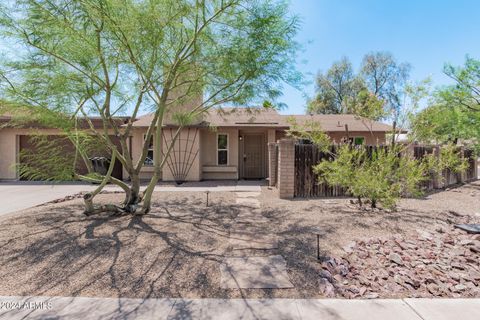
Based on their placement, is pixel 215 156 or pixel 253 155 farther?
pixel 253 155

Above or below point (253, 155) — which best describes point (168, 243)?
below

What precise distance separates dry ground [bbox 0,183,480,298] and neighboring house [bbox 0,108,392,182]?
18.5 feet

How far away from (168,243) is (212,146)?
9774 millimetres

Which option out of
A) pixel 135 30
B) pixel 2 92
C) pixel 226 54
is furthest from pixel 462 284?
pixel 2 92

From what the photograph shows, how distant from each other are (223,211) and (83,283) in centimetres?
391

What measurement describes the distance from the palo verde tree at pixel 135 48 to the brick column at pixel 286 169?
2.18m

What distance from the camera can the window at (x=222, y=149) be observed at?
555 inches

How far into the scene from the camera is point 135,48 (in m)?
5.31

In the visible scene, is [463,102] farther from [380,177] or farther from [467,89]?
[380,177]

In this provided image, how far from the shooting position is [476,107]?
11.2m

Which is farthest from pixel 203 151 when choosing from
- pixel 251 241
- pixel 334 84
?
pixel 334 84

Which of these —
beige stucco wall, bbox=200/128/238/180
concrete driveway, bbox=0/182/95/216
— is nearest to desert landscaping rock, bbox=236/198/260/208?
beige stucco wall, bbox=200/128/238/180

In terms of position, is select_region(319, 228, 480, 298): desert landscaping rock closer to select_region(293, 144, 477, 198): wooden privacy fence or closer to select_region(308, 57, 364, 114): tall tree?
select_region(293, 144, 477, 198): wooden privacy fence

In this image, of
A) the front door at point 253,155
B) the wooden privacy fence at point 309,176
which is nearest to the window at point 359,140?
the front door at point 253,155
